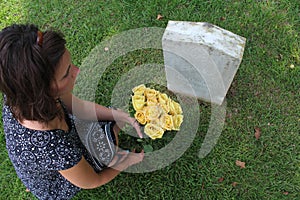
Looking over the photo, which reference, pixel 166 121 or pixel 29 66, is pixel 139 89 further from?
pixel 29 66

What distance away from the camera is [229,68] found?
205 centimetres

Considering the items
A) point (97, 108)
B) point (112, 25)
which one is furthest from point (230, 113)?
point (112, 25)

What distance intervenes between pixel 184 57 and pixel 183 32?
19 cm

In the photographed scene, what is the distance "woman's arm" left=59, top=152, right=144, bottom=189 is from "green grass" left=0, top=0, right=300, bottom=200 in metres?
0.17

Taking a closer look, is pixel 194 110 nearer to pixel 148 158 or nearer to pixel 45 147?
pixel 148 158

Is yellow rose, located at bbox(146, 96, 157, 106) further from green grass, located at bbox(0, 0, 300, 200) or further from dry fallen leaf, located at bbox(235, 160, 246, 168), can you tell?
dry fallen leaf, located at bbox(235, 160, 246, 168)

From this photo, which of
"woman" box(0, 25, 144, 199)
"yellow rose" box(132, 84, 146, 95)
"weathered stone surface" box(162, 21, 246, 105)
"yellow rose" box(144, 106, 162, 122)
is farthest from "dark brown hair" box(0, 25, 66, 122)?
"yellow rose" box(132, 84, 146, 95)

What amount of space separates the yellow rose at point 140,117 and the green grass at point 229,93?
26cm

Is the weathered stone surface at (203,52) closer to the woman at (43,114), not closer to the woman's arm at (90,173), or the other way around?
the woman at (43,114)

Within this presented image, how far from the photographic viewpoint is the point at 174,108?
2473mm

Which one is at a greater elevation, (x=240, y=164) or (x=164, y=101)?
(x=164, y=101)

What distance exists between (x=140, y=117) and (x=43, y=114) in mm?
1088

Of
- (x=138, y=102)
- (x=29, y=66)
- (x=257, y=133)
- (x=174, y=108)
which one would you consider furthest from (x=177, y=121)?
(x=29, y=66)

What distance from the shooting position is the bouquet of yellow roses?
2.38 m
